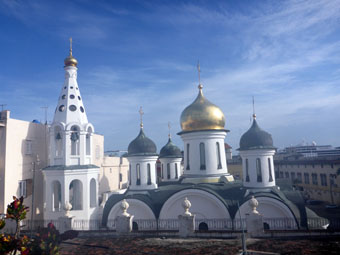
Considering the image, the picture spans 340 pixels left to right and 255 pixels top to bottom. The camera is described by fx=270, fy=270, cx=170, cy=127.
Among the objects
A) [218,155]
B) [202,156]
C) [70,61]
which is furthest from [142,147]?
[70,61]

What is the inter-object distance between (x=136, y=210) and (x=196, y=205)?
3797 mm

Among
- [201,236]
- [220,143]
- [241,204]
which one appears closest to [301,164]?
[220,143]

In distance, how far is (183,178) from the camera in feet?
64.1

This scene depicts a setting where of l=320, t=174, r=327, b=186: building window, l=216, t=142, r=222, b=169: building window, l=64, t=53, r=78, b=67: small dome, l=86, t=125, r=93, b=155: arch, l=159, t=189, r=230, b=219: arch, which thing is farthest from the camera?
l=320, t=174, r=327, b=186: building window

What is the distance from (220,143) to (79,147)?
9.67 metres

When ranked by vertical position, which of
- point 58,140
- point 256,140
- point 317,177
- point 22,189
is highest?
point 58,140

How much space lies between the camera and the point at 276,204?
49.8 feet

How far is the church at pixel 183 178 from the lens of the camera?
15.8 meters

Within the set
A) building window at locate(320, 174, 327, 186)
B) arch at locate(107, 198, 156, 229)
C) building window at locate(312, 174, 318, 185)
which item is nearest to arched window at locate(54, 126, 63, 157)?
arch at locate(107, 198, 156, 229)

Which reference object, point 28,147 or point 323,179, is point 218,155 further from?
point 323,179

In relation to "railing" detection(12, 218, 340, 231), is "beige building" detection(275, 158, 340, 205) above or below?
above

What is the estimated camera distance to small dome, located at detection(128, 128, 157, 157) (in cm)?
1911

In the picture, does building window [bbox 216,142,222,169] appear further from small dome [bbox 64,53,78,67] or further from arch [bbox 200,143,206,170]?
small dome [bbox 64,53,78,67]

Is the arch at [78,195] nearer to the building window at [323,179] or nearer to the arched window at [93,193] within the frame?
the arched window at [93,193]
